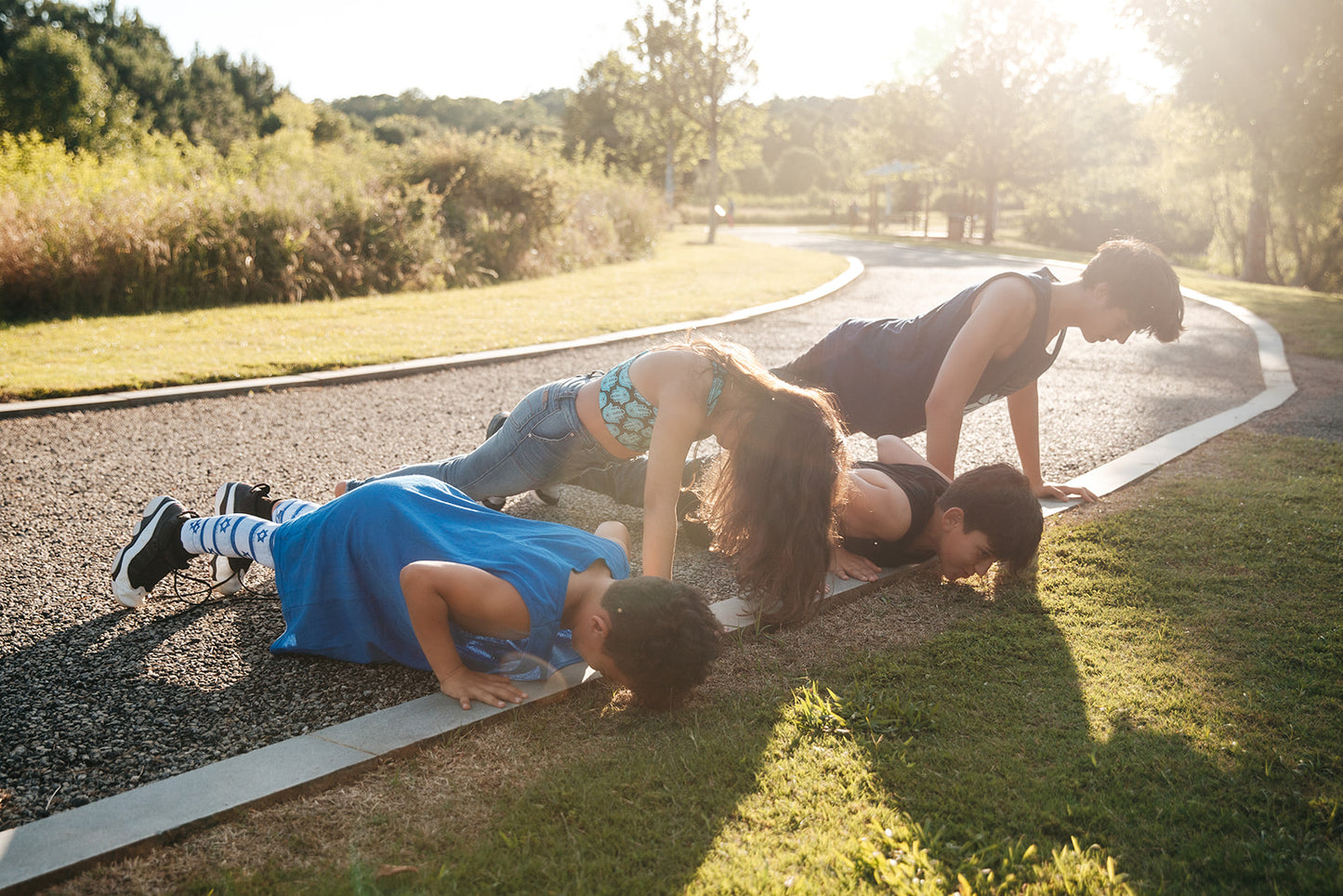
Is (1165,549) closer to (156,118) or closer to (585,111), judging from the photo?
(156,118)

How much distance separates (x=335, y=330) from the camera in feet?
31.3

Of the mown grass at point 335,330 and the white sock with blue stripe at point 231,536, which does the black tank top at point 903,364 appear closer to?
the white sock with blue stripe at point 231,536

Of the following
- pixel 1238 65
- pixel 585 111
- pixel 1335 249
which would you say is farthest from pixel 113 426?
pixel 585 111

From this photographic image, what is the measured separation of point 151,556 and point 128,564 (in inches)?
3.5

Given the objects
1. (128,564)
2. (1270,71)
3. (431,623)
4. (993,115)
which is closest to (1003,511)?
(431,623)

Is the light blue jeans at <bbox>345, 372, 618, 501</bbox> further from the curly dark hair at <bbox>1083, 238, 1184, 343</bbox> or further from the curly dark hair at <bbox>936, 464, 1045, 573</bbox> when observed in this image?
the curly dark hair at <bbox>1083, 238, 1184, 343</bbox>

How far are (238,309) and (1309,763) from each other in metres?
11.0

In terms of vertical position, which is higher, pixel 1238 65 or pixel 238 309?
pixel 1238 65

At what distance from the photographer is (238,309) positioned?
10.6 meters

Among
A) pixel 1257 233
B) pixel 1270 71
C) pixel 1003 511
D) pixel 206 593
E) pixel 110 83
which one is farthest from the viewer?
pixel 110 83

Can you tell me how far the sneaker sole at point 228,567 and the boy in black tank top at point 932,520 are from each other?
2459 millimetres

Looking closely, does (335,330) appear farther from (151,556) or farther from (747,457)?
(747,457)

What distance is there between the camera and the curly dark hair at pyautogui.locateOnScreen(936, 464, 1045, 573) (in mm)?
3607

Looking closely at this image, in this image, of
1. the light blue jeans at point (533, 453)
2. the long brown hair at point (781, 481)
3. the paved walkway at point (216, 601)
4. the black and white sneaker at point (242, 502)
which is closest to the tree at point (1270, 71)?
the paved walkway at point (216, 601)
